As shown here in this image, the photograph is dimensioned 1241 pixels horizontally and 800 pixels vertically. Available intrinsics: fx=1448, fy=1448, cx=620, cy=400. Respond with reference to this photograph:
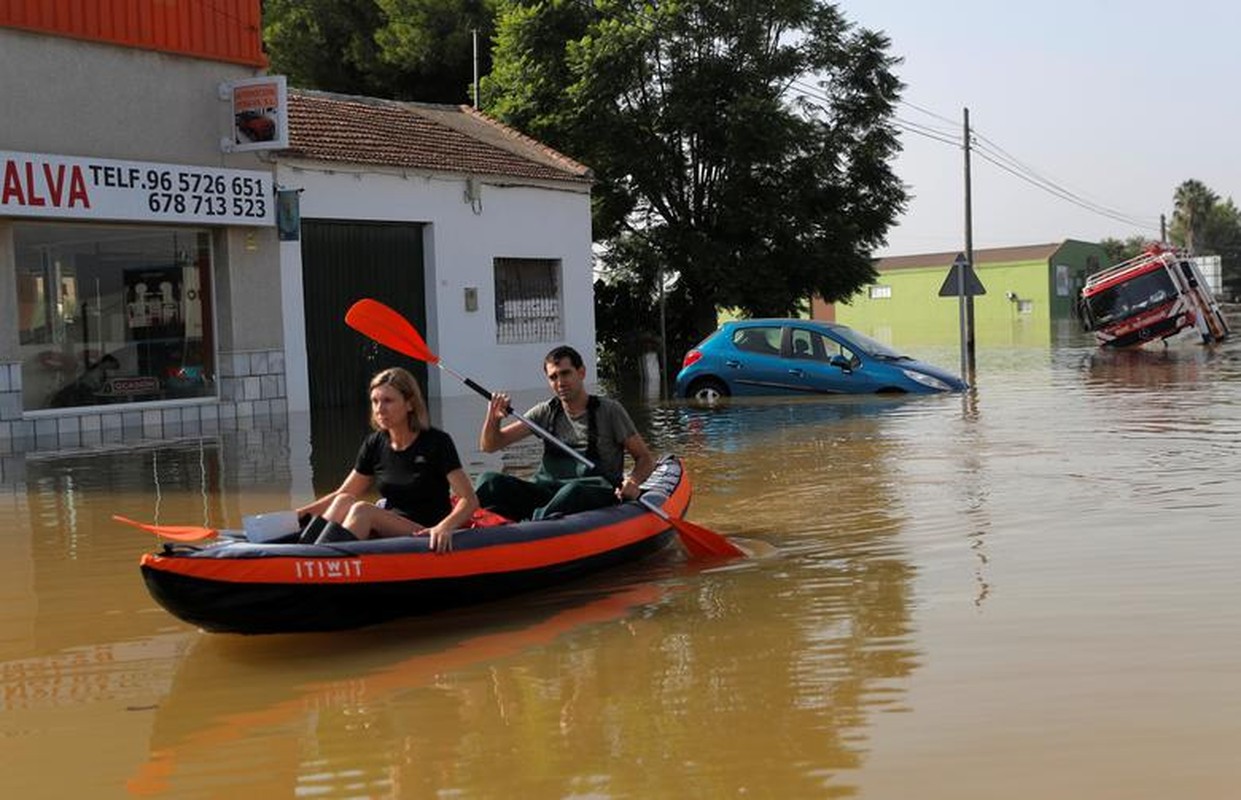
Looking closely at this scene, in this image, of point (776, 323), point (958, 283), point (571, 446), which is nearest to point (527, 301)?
point (776, 323)

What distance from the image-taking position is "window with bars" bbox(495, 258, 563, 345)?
82.8ft

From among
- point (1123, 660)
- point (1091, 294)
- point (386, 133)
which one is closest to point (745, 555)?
point (1123, 660)

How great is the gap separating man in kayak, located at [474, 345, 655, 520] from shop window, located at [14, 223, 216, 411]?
10728 millimetres

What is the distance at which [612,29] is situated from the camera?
29.0 meters

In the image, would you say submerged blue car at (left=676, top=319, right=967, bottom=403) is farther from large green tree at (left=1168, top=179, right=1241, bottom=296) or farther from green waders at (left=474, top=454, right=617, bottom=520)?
large green tree at (left=1168, top=179, right=1241, bottom=296)

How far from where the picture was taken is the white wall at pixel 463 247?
2103cm

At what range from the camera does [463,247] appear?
2416 centimetres

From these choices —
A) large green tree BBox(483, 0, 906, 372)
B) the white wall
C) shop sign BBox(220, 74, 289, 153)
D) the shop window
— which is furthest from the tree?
the shop window

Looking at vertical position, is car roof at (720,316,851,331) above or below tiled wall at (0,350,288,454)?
above

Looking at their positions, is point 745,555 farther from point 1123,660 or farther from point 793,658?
point 1123,660

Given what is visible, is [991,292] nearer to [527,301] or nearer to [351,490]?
[527,301]

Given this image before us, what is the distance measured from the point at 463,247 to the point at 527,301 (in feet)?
7.03

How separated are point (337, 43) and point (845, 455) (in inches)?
1062

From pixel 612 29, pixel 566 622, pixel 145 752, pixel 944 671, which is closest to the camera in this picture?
pixel 145 752
